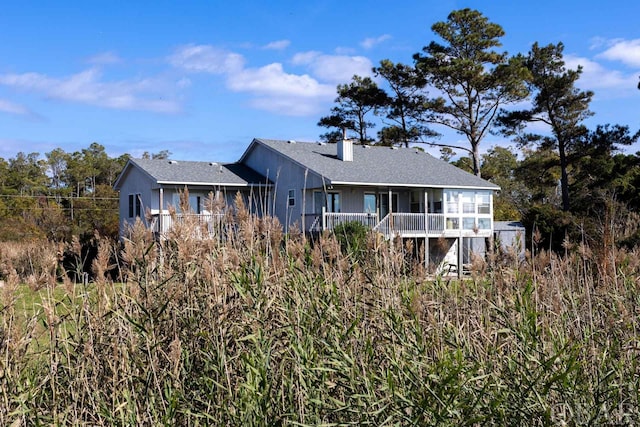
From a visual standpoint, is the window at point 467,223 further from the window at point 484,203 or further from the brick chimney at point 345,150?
the brick chimney at point 345,150

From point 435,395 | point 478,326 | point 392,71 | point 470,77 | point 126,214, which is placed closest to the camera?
point 435,395

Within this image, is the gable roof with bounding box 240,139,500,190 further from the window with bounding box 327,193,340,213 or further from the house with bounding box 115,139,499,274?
the window with bounding box 327,193,340,213

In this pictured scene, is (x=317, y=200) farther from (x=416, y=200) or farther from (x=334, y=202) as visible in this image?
(x=416, y=200)

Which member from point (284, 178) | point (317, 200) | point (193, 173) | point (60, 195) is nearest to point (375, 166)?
point (317, 200)

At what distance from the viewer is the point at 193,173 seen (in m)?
25.9

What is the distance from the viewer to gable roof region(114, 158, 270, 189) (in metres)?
24.9

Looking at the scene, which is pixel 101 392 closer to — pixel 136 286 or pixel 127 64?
pixel 136 286

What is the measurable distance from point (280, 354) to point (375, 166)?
23.9 meters

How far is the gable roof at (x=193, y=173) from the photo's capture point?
24875 millimetres

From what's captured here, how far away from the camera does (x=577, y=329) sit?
435 cm

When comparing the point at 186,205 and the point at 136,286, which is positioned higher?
the point at 186,205

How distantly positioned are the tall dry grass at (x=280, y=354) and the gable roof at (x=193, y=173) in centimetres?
2022

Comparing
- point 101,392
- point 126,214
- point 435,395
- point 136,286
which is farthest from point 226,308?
point 126,214

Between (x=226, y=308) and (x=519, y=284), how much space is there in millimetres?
2432
